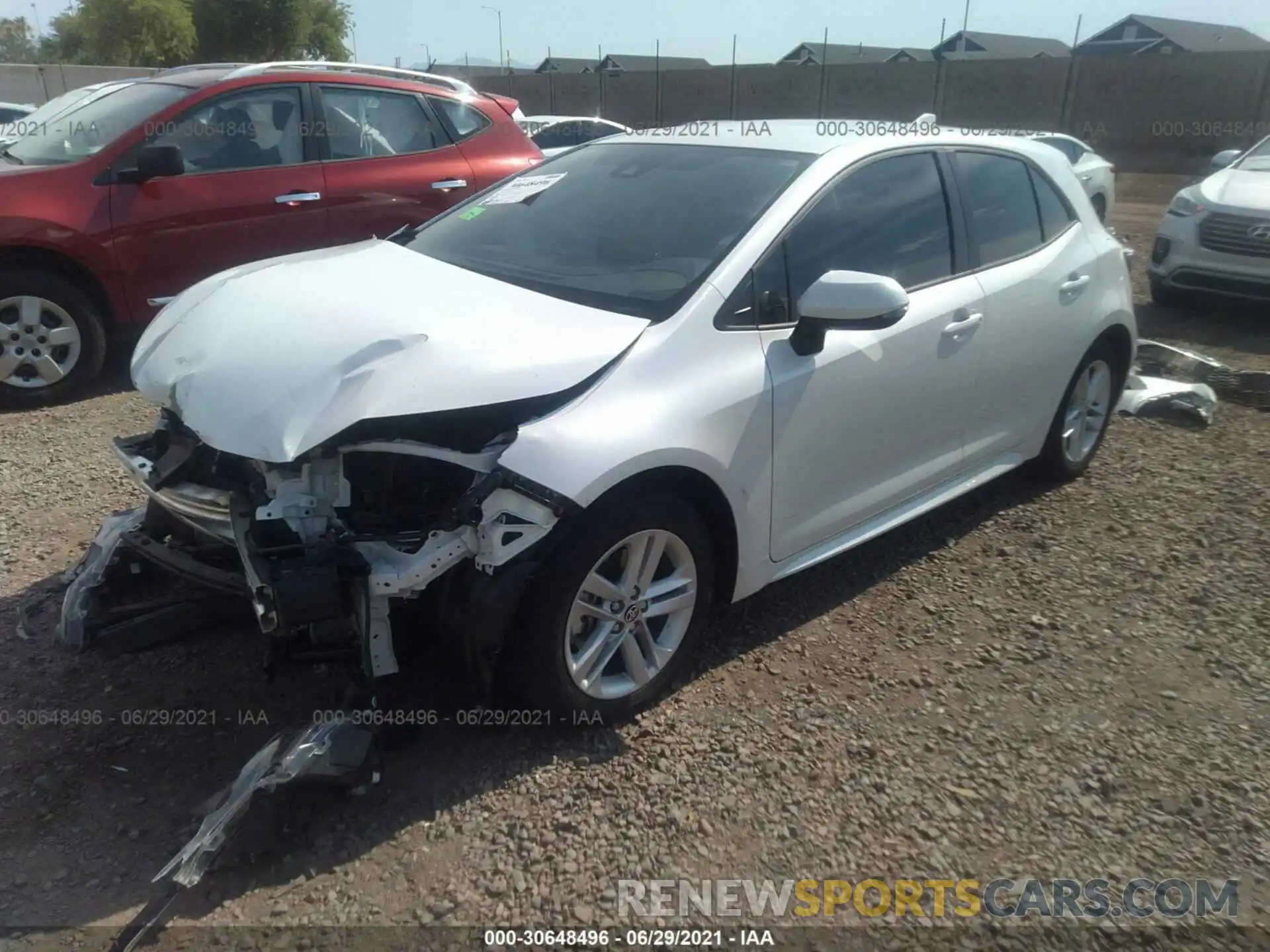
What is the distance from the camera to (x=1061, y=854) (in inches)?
99.0

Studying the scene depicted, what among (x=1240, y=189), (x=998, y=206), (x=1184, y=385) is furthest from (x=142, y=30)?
(x=998, y=206)

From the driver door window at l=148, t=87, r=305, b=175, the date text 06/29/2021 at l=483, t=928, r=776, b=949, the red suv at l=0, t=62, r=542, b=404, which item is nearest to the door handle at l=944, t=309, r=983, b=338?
the date text 06/29/2021 at l=483, t=928, r=776, b=949

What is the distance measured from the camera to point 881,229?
3449mm

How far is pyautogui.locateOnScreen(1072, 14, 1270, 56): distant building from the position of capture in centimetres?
4716

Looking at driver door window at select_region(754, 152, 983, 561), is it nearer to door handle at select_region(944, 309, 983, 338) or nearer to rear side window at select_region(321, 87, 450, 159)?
door handle at select_region(944, 309, 983, 338)

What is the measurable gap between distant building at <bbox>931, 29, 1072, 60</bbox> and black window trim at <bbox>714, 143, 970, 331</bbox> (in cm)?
5099

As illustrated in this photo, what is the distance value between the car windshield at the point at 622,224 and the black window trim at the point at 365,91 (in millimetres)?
2785

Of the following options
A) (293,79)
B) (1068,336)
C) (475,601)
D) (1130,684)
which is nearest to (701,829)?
(475,601)

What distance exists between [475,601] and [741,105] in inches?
1380

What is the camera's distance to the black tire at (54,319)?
5.24m

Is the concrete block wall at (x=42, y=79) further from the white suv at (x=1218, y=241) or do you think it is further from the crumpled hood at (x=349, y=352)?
the crumpled hood at (x=349, y=352)

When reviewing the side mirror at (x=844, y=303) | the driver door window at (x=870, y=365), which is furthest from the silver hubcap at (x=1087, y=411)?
the side mirror at (x=844, y=303)

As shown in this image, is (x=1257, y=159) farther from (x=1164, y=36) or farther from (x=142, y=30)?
(x=1164, y=36)

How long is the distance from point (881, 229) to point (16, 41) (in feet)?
317
